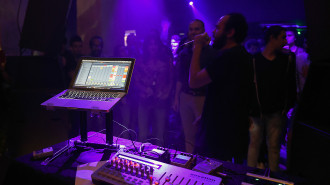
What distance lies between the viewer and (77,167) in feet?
3.56

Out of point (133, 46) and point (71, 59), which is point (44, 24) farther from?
point (133, 46)

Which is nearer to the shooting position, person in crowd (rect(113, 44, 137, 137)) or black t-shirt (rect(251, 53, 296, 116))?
black t-shirt (rect(251, 53, 296, 116))

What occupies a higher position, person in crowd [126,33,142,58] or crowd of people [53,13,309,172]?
person in crowd [126,33,142,58]

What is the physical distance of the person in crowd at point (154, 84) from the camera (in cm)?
264

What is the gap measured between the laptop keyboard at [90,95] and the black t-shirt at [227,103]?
638mm

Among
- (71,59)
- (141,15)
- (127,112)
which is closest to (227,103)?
(127,112)

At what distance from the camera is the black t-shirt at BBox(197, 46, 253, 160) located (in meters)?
1.41

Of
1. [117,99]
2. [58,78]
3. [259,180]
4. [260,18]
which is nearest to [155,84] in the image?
[58,78]

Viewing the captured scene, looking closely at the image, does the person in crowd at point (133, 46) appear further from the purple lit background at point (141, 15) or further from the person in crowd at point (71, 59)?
the person in crowd at point (71, 59)

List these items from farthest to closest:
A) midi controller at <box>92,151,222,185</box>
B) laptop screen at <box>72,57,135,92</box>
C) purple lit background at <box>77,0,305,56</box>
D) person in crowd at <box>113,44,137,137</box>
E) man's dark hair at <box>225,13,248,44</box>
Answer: purple lit background at <box>77,0,305,56</box> < person in crowd at <box>113,44,137,137</box> < man's dark hair at <box>225,13,248,44</box> < laptop screen at <box>72,57,135,92</box> < midi controller at <box>92,151,222,185</box>

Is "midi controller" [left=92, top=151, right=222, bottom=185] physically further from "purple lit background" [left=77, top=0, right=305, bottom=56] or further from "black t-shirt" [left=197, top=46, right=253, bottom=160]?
"purple lit background" [left=77, top=0, right=305, bottom=56]

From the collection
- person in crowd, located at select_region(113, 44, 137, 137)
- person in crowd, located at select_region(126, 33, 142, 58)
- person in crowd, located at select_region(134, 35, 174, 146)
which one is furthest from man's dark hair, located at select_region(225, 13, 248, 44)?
person in crowd, located at select_region(126, 33, 142, 58)

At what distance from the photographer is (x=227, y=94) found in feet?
4.73

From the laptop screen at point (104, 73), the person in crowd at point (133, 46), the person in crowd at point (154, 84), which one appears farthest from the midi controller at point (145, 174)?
the person in crowd at point (133, 46)
